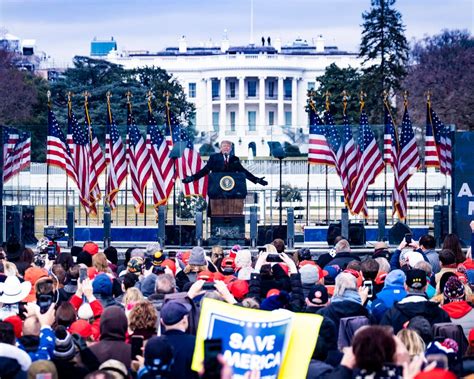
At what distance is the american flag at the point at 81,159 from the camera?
36.2 metres

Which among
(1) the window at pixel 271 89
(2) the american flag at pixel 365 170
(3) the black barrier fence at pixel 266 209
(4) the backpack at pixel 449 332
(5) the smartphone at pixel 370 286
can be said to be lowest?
(4) the backpack at pixel 449 332

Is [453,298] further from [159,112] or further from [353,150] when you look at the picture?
[159,112]

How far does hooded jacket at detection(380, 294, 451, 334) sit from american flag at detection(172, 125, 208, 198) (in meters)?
21.4

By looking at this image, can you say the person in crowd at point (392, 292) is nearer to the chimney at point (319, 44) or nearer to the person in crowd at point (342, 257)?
the person in crowd at point (342, 257)

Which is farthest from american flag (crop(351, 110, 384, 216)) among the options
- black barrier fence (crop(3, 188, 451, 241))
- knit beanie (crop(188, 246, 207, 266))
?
knit beanie (crop(188, 246, 207, 266))

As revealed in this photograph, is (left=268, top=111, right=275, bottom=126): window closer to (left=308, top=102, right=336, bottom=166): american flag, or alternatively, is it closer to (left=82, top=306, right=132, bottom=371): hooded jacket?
Result: (left=308, top=102, right=336, bottom=166): american flag

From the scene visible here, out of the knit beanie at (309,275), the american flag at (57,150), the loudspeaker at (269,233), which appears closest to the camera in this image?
the knit beanie at (309,275)

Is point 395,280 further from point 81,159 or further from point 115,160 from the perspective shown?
point 115,160

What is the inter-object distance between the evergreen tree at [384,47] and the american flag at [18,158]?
2224 inches

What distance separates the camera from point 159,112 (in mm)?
88688

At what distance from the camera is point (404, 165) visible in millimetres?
35594

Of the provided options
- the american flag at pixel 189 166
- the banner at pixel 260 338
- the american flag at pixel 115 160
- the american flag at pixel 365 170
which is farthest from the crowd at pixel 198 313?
the american flag at pixel 115 160

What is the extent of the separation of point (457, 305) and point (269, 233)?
63.9 ft

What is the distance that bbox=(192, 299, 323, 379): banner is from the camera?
10016mm
